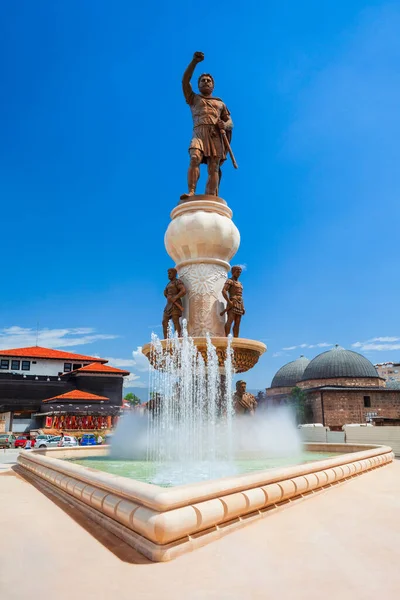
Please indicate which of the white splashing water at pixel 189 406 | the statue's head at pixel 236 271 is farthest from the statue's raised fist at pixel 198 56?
the white splashing water at pixel 189 406

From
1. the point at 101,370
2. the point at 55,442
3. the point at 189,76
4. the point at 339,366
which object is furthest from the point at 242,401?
the point at 339,366

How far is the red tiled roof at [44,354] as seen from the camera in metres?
45.2

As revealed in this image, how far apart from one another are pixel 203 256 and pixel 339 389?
39.4 meters

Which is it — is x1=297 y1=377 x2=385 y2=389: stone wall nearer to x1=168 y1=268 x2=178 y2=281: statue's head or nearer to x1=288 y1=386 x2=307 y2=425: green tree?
x1=288 y1=386 x2=307 y2=425: green tree

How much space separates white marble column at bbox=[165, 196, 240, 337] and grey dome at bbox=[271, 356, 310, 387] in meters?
53.6

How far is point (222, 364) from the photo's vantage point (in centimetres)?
1025

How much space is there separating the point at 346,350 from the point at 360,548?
5719cm

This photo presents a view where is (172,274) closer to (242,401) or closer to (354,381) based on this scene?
(242,401)

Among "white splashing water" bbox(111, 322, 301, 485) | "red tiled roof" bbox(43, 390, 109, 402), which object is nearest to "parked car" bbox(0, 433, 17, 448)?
"red tiled roof" bbox(43, 390, 109, 402)

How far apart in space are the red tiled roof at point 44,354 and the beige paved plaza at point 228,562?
4412cm

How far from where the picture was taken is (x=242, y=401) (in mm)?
9477

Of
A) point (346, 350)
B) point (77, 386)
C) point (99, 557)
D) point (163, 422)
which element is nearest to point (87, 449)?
point (163, 422)

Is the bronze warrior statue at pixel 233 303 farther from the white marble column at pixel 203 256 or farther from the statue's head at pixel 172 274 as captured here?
the statue's head at pixel 172 274

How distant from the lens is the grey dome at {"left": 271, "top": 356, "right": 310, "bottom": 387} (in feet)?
209
